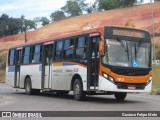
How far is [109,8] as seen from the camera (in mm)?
134000

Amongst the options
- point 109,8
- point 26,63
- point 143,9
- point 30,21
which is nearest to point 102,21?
point 143,9

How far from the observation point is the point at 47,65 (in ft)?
79.6

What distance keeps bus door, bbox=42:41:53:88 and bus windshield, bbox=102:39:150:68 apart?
5.47 metres

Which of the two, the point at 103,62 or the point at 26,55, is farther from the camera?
the point at 26,55

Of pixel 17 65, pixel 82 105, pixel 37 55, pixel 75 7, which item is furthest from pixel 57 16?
pixel 82 105

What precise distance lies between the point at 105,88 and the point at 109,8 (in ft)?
382

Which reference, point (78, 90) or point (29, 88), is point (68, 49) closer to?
point (78, 90)

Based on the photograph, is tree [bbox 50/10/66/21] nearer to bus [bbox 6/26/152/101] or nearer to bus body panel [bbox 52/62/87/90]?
bus body panel [bbox 52/62/87/90]

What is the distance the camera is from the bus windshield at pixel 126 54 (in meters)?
19.0

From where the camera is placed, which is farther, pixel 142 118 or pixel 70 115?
pixel 70 115

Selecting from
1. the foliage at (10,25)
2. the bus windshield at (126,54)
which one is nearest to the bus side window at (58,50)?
the bus windshield at (126,54)

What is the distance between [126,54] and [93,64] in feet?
4.68

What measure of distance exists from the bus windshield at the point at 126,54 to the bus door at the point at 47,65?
5.47 meters

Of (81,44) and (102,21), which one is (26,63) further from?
(102,21)
